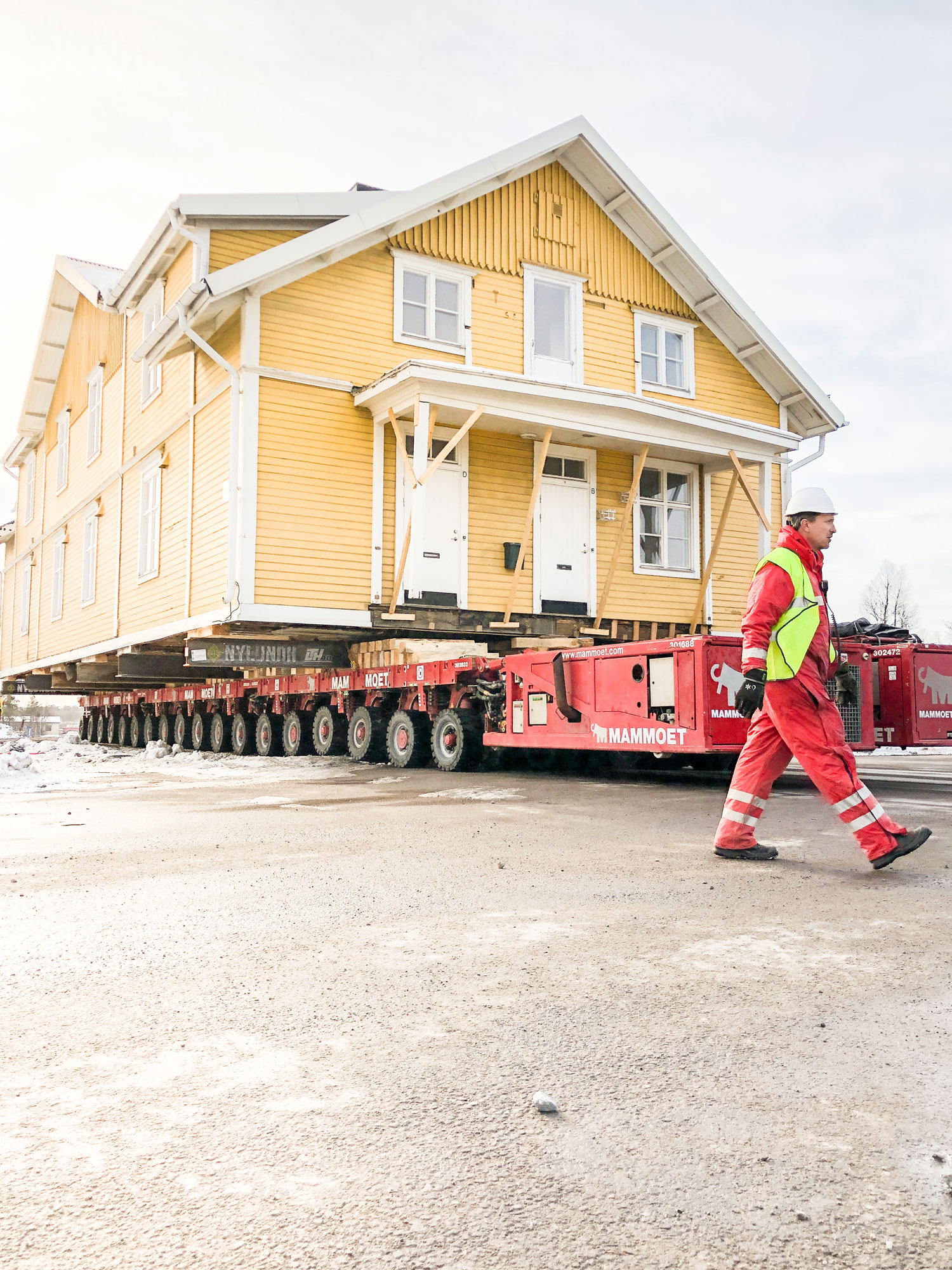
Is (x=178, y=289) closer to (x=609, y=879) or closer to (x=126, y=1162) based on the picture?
(x=609, y=879)

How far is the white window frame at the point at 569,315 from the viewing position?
17422mm

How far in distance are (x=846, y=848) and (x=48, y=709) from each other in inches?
5423

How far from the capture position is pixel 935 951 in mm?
4215

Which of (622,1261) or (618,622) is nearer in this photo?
(622,1261)

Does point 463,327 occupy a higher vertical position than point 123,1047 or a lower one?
higher

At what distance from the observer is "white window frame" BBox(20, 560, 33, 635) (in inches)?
1156

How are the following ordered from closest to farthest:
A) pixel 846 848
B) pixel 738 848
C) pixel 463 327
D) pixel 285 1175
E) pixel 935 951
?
pixel 285 1175 < pixel 935 951 < pixel 738 848 < pixel 846 848 < pixel 463 327

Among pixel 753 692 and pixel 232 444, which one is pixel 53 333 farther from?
pixel 753 692

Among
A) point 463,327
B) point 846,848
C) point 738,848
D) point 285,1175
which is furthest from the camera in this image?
point 463,327

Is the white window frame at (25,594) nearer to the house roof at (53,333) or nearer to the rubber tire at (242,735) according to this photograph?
the house roof at (53,333)

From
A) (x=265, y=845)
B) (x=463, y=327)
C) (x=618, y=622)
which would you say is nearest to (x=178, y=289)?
(x=463, y=327)

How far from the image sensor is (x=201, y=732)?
21969 mm

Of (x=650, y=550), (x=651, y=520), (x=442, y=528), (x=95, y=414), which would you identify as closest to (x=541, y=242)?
(x=651, y=520)

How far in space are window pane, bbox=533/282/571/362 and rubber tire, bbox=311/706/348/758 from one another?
6512mm
